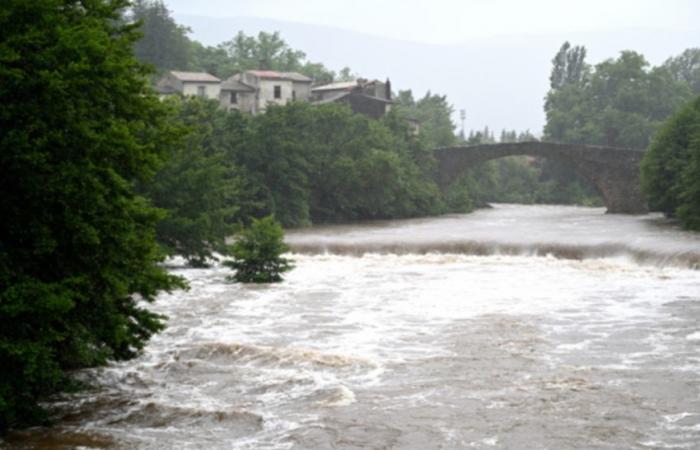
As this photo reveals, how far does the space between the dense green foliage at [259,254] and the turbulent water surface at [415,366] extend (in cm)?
76

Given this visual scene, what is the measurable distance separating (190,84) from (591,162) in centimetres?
3247

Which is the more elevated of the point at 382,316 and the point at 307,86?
the point at 307,86

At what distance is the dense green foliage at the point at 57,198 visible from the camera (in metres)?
12.2

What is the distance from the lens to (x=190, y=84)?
80438mm

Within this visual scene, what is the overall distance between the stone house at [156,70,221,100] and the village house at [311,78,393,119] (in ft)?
27.8

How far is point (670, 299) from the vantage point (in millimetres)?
25906

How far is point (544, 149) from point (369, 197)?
17875 mm

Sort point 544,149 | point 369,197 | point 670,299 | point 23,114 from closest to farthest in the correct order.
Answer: point 23,114
point 670,299
point 369,197
point 544,149

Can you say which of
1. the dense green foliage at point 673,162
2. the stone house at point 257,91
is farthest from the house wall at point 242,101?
the dense green foliage at point 673,162

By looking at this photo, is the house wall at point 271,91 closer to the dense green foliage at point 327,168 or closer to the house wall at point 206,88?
the house wall at point 206,88

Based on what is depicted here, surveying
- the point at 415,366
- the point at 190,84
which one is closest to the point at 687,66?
the point at 190,84

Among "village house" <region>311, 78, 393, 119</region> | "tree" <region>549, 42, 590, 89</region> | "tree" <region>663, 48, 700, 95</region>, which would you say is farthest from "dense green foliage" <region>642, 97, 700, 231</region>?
"tree" <region>663, 48, 700, 95</region>

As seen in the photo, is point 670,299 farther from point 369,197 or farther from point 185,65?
point 185,65

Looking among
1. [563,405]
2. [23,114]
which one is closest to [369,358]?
[563,405]
